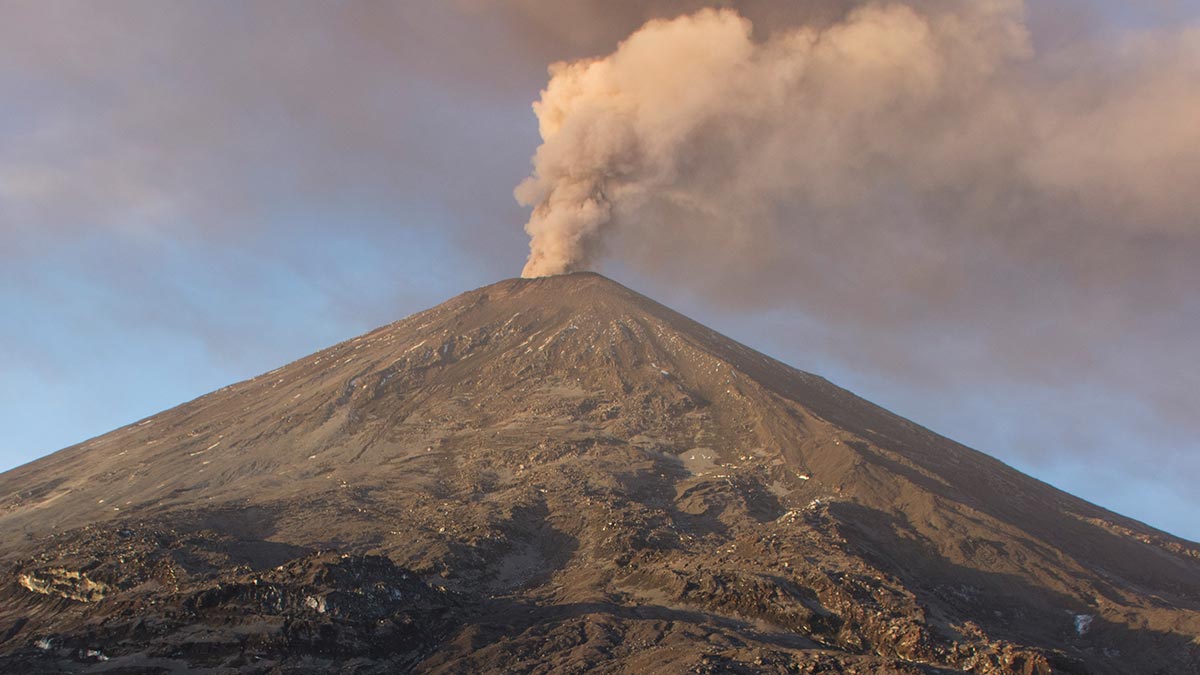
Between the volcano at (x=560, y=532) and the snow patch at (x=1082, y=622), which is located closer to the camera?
the volcano at (x=560, y=532)

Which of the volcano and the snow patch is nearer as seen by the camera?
the volcano

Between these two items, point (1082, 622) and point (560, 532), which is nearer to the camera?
point (1082, 622)

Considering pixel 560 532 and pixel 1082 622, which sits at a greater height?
pixel 560 532

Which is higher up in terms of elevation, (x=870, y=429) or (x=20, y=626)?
(x=870, y=429)

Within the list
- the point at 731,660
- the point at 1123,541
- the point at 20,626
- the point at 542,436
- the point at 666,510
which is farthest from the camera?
the point at 542,436

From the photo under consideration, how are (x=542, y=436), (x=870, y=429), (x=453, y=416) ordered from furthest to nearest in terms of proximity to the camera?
(x=870, y=429)
(x=453, y=416)
(x=542, y=436)

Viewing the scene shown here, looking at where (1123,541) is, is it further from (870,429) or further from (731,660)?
(731,660)

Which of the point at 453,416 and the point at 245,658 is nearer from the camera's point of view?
the point at 245,658

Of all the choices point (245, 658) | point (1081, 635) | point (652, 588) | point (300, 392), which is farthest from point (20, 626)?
point (1081, 635)
